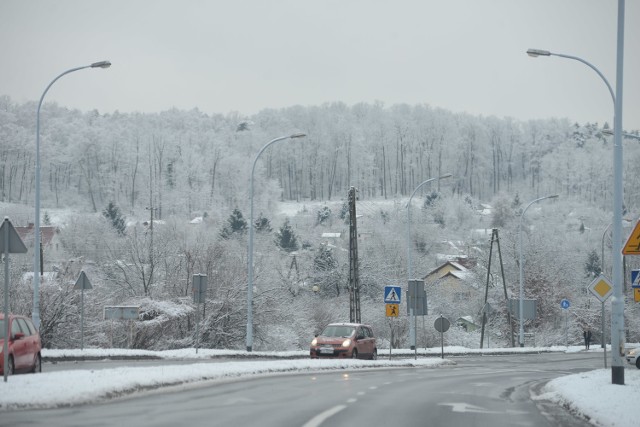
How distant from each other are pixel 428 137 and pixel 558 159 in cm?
3091

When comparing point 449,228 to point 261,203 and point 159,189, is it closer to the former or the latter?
point 261,203

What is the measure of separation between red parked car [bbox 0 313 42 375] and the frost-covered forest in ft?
85.1

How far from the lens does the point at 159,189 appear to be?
155 meters

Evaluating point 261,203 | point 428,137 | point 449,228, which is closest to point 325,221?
point 261,203

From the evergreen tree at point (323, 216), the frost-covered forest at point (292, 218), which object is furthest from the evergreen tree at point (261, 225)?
the evergreen tree at point (323, 216)

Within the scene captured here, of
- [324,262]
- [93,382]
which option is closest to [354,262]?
[93,382]

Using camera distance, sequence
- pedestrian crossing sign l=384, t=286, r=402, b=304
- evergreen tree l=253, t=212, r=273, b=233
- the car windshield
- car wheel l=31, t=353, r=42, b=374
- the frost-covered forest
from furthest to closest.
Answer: evergreen tree l=253, t=212, r=273, b=233 < the frost-covered forest < the car windshield < pedestrian crossing sign l=384, t=286, r=402, b=304 < car wheel l=31, t=353, r=42, b=374

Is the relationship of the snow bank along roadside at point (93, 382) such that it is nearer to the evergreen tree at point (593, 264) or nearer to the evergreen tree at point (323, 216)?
the evergreen tree at point (593, 264)

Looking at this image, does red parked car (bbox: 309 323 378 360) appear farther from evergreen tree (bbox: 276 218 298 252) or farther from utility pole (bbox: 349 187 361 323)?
evergreen tree (bbox: 276 218 298 252)

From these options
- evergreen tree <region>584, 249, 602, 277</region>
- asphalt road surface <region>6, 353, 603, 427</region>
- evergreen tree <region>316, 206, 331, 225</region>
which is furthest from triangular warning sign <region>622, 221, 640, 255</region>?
evergreen tree <region>316, 206, 331, 225</region>

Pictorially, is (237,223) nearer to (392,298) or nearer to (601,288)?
(392,298)

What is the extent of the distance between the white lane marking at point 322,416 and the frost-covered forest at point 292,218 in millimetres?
33506

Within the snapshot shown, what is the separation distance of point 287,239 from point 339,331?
91.9 m

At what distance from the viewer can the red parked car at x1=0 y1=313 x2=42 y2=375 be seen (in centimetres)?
1856
